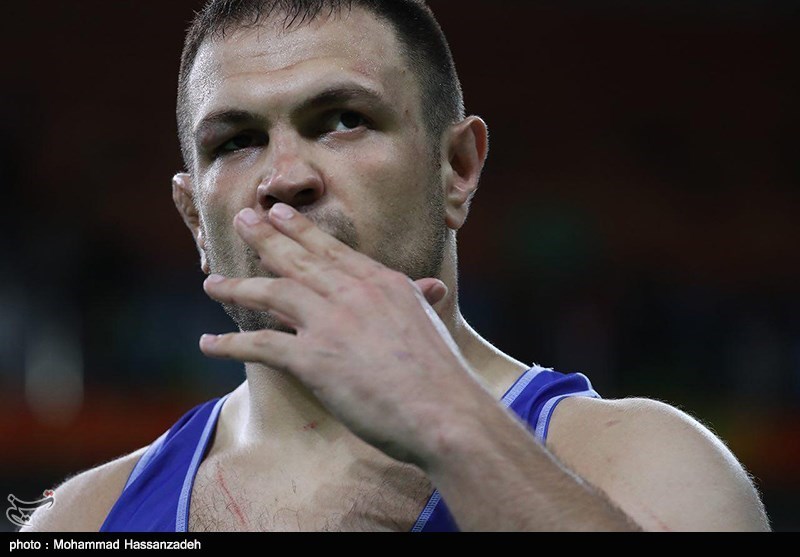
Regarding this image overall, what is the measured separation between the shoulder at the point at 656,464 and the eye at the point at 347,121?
2.20 feet

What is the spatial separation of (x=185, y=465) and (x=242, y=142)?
709mm

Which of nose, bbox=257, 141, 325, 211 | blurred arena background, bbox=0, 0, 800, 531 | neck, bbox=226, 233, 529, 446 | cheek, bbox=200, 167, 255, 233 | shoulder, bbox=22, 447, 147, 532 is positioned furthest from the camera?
blurred arena background, bbox=0, 0, 800, 531

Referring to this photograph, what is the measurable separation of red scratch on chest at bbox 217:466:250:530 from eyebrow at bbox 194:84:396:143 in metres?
0.72

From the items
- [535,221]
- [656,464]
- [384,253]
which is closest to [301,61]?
[384,253]

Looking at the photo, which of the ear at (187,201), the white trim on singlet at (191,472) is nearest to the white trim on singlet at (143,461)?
the white trim on singlet at (191,472)

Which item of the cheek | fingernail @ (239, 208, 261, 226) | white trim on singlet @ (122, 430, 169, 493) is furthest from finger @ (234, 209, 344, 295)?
white trim on singlet @ (122, 430, 169, 493)

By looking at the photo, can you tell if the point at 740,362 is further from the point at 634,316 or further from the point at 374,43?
the point at 374,43

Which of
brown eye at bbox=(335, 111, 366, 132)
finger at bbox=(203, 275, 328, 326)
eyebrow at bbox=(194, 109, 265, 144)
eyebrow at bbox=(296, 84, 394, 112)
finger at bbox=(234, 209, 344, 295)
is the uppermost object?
→ eyebrow at bbox=(296, 84, 394, 112)

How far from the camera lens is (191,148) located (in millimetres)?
2219

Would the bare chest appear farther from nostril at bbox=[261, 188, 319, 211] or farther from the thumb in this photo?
nostril at bbox=[261, 188, 319, 211]

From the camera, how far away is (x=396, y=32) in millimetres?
2191

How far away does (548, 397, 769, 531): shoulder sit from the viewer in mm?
1691

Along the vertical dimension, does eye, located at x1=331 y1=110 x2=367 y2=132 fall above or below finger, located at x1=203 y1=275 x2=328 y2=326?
above

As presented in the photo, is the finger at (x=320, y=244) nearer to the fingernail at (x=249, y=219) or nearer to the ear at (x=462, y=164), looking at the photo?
the fingernail at (x=249, y=219)
